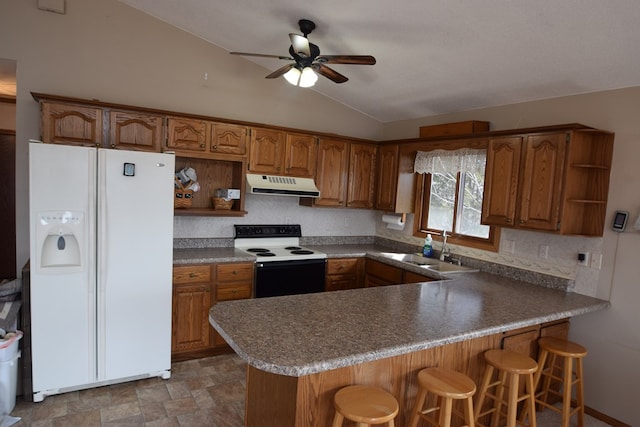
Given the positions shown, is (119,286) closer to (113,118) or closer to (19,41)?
(113,118)

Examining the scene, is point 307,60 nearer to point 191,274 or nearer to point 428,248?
point 191,274

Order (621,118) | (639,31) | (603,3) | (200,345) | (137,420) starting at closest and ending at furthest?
1. (603,3)
2. (639,31)
3. (137,420)
4. (621,118)
5. (200,345)

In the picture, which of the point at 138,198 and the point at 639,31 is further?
the point at 138,198

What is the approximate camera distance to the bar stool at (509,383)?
2176 millimetres

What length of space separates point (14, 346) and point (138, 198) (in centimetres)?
123

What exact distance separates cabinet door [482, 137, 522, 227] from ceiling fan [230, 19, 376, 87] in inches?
53.3

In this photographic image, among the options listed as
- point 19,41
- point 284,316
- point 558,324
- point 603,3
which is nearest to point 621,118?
point 603,3

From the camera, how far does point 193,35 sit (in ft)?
12.3

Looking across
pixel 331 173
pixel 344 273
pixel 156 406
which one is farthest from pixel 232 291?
pixel 331 173

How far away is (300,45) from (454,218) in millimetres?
2355

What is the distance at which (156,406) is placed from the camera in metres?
2.75

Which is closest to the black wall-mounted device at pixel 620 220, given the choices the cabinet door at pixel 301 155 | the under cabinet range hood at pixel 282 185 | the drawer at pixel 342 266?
the drawer at pixel 342 266

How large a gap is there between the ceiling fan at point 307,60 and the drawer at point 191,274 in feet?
5.63

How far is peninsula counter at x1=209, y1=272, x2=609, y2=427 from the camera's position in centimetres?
167
